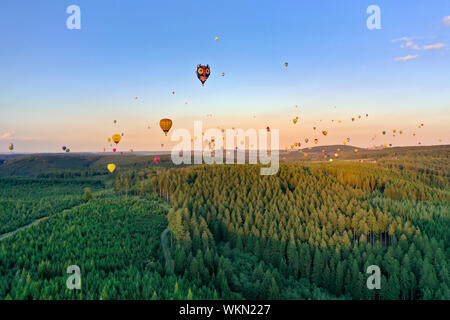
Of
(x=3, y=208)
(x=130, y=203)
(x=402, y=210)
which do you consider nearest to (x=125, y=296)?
(x=130, y=203)

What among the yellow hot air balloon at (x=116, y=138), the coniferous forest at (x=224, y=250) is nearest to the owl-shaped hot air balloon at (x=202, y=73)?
the coniferous forest at (x=224, y=250)

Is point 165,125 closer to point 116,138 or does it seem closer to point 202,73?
point 202,73

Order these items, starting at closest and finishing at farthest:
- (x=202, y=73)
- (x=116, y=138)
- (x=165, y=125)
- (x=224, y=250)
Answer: (x=202, y=73)
(x=224, y=250)
(x=165, y=125)
(x=116, y=138)

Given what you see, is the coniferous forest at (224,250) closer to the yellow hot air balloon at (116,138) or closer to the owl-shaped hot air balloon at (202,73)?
the yellow hot air balloon at (116,138)

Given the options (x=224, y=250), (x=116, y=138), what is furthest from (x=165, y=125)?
(x=224, y=250)

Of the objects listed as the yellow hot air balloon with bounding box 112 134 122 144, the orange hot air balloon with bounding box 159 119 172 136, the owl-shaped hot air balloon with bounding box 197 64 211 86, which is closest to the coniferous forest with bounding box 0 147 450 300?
the yellow hot air balloon with bounding box 112 134 122 144

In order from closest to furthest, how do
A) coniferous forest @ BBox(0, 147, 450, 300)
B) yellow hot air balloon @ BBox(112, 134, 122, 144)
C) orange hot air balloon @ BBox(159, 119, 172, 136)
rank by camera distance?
1. coniferous forest @ BBox(0, 147, 450, 300)
2. orange hot air balloon @ BBox(159, 119, 172, 136)
3. yellow hot air balloon @ BBox(112, 134, 122, 144)

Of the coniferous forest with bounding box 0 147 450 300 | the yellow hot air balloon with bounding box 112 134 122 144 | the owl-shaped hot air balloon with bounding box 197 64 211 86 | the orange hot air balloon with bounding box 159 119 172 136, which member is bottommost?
the coniferous forest with bounding box 0 147 450 300

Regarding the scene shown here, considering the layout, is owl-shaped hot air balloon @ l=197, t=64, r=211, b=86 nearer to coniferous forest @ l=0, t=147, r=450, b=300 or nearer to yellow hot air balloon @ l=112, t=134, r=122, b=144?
coniferous forest @ l=0, t=147, r=450, b=300

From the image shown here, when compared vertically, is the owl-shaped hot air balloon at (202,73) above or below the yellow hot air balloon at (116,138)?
above

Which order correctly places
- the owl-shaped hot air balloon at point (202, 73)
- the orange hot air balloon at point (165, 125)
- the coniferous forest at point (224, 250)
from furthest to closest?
the orange hot air balloon at point (165, 125) → the owl-shaped hot air balloon at point (202, 73) → the coniferous forest at point (224, 250)
